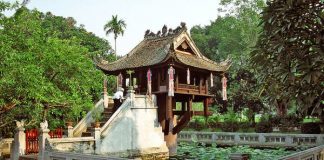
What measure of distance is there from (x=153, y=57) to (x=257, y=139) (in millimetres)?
8363

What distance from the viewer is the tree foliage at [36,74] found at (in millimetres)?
11039

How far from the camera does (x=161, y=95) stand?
19031mm

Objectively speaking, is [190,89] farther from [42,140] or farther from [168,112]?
[42,140]

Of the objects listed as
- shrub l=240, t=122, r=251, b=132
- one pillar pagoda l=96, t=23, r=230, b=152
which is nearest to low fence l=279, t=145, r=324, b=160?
one pillar pagoda l=96, t=23, r=230, b=152

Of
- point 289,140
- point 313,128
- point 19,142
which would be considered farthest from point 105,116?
point 313,128

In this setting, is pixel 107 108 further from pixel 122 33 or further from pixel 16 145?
pixel 122 33

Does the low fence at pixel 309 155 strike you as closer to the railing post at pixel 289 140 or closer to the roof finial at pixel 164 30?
the railing post at pixel 289 140

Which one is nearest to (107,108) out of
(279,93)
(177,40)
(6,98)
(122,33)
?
(177,40)

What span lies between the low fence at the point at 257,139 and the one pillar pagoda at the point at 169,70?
3631 mm

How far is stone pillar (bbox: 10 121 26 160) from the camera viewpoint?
13711mm

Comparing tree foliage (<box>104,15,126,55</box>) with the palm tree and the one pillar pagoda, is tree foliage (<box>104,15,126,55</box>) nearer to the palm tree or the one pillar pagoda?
the palm tree

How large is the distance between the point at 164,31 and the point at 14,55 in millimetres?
11464

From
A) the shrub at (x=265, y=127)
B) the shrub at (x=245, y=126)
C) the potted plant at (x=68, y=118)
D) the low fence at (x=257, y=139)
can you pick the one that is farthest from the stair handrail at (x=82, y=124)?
the shrub at (x=245, y=126)

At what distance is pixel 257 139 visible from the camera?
22344mm
